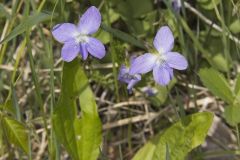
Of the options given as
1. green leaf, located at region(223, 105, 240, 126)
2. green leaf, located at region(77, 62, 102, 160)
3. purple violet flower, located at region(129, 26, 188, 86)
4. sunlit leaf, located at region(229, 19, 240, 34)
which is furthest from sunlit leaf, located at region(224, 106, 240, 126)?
sunlit leaf, located at region(229, 19, 240, 34)

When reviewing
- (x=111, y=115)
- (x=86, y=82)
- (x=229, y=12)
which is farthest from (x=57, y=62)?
(x=229, y=12)

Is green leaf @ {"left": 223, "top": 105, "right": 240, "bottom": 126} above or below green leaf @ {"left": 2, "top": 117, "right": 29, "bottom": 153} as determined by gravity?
below

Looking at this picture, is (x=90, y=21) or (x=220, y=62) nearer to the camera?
(x=90, y=21)

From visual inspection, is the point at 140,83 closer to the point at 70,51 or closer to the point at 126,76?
the point at 126,76

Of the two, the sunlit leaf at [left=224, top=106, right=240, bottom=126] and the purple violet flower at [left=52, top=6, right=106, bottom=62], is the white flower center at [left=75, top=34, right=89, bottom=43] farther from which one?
the sunlit leaf at [left=224, top=106, right=240, bottom=126]

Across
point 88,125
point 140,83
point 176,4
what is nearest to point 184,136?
point 88,125

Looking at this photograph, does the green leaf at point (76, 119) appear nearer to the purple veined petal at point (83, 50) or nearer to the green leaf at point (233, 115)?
the purple veined petal at point (83, 50)

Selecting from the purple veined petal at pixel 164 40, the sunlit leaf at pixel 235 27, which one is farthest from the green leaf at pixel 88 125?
the sunlit leaf at pixel 235 27
